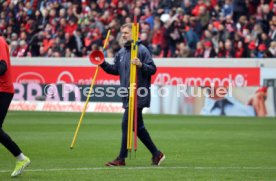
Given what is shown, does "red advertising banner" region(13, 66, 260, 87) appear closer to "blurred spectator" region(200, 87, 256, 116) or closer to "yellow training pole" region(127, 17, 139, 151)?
"blurred spectator" region(200, 87, 256, 116)

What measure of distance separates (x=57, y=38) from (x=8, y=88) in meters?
23.9

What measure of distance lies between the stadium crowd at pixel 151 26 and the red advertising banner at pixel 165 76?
0.71 meters

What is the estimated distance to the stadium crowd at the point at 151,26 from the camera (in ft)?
104

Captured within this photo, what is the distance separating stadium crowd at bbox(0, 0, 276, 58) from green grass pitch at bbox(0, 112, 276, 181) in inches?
169

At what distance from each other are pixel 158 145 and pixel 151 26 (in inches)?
640

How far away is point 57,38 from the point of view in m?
35.9

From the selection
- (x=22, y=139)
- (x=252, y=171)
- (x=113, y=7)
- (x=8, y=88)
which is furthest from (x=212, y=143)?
(x=113, y=7)

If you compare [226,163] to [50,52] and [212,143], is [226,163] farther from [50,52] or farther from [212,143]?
[50,52]

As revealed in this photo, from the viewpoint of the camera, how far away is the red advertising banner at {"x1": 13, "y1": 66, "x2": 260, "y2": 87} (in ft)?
103
